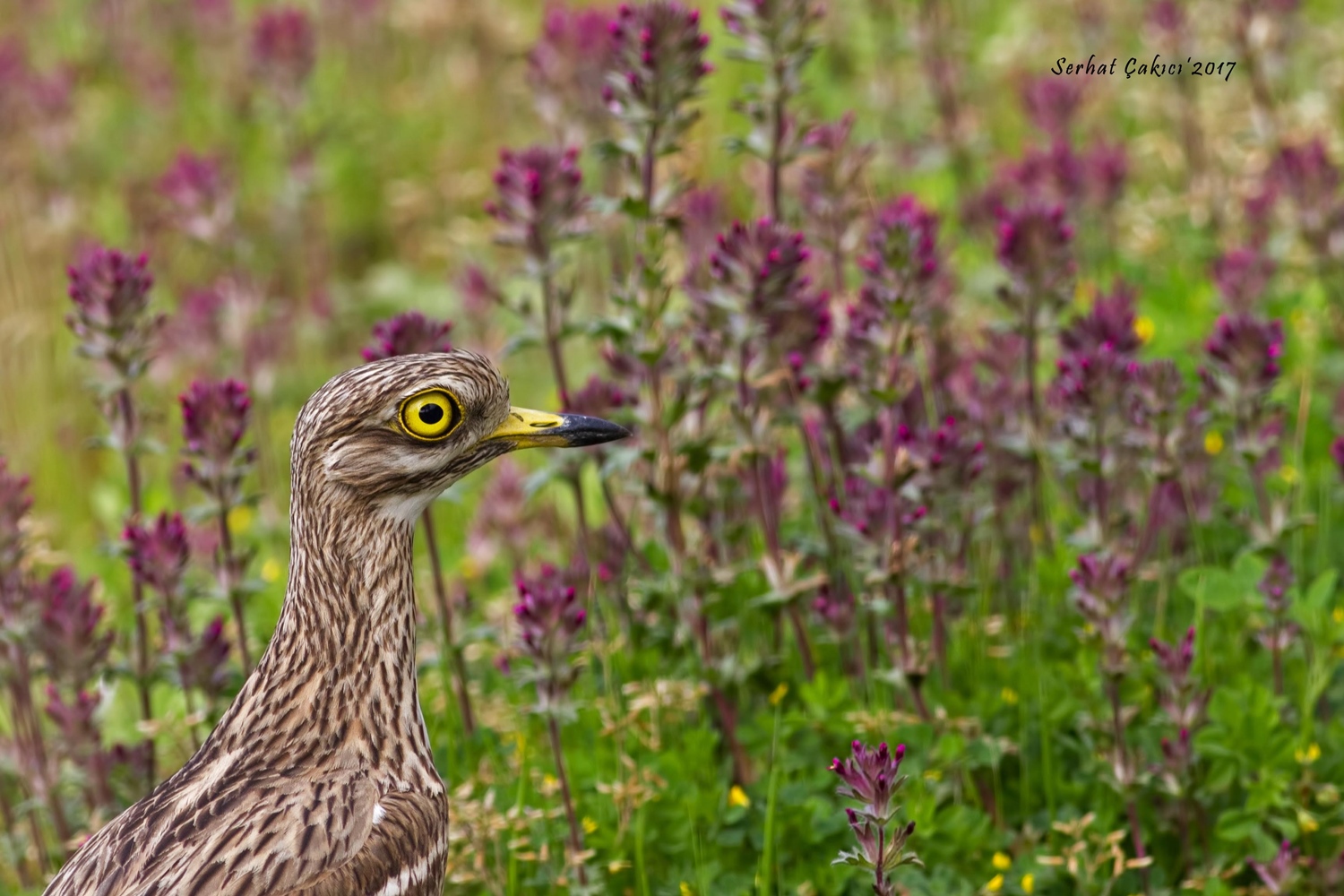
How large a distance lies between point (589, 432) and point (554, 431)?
0.30 ft

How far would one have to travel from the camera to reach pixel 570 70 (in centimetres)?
703

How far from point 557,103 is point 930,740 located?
3504mm

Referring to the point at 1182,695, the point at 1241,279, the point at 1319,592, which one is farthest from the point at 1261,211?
the point at 1182,695

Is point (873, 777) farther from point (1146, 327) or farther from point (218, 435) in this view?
point (1146, 327)

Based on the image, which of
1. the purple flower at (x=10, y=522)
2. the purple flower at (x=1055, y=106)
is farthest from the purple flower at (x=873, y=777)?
the purple flower at (x=1055, y=106)

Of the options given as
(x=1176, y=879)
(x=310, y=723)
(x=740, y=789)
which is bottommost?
(x=1176, y=879)

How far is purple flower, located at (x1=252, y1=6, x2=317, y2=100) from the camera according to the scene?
8250 millimetres

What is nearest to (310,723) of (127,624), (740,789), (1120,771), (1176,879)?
(740,789)

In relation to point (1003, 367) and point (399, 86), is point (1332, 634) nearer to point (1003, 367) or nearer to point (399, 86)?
point (1003, 367)

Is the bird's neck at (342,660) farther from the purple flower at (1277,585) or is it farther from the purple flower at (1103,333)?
the purple flower at (1277,585)

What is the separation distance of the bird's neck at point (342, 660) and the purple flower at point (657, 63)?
4.55ft

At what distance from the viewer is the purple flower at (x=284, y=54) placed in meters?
8.25

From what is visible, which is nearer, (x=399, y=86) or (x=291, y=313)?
(x=291, y=313)

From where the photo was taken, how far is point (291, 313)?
8812 mm
